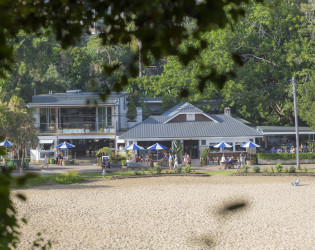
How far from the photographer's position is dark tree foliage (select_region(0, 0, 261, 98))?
10.8ft

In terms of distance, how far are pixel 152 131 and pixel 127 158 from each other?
4.17 meters

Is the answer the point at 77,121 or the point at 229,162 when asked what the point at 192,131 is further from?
the point at 77,121

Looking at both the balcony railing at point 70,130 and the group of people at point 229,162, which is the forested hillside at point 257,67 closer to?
the balcony railing at point 70,130

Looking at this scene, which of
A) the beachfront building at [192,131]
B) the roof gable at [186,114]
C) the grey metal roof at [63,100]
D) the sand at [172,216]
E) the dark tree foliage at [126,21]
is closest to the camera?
the dark tree foliage at [126,21]

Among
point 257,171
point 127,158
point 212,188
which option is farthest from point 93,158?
point 212,188

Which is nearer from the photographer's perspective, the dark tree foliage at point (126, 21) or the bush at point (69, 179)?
the dark tree foliage at point (126, 21)

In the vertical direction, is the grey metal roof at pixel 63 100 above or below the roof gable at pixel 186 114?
above

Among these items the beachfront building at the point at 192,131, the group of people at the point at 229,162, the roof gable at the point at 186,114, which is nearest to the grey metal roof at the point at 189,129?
the beachfront building at the point at 192,131

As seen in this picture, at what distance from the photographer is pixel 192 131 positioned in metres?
48.3

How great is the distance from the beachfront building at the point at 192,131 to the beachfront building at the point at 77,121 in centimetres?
478

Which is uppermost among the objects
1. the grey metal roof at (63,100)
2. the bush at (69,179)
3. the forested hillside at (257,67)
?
the forested hillside at (257,67)

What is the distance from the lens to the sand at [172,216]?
46.2ft

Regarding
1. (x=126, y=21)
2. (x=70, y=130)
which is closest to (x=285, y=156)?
(x=70, y=130)

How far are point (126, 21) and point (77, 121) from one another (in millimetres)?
53200
